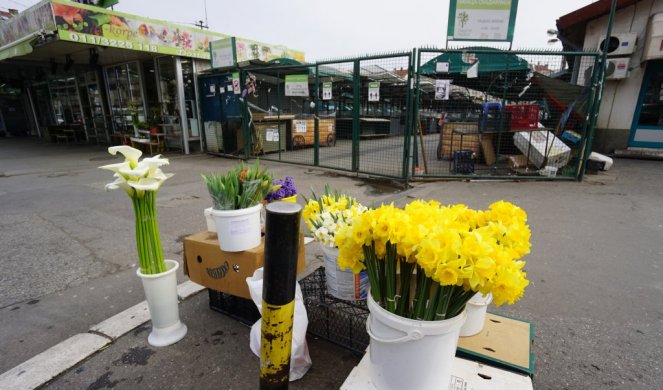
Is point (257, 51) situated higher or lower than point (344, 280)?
higher

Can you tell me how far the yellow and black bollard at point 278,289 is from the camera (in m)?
1.04

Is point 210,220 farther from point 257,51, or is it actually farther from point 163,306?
point 257,51

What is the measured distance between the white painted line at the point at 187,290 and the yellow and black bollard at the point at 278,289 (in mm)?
1812

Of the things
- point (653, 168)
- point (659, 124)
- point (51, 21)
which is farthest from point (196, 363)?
point (659, 124)

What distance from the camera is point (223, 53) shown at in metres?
9.54

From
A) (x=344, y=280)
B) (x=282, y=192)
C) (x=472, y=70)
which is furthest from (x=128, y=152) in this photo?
(x=472, y=70)

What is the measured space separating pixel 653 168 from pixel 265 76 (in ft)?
35.7

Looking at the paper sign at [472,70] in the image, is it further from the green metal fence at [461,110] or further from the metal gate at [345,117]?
the metal gate at [345,117]

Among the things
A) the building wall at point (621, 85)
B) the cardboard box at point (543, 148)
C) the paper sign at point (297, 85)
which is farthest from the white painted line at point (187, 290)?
the building wall at point (621, 85)

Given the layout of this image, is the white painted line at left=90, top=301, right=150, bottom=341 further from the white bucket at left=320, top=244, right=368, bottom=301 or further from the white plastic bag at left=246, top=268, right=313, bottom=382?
the white bucket at left=320, top=244, right=368, bottom=301

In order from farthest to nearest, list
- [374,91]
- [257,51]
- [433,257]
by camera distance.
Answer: [257,51], [374,91], [433,257]

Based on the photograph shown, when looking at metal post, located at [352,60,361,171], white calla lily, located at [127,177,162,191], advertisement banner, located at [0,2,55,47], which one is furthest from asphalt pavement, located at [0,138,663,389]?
advertisement banner, located at [0,2,55,47]

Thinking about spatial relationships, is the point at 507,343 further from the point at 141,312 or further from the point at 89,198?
the point at 89,198

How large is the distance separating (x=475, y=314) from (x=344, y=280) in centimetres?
74
